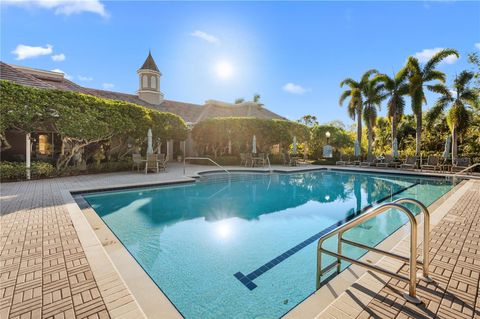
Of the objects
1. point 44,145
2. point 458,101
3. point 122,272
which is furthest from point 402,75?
point 44,145

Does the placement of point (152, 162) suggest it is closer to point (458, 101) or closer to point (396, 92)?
point (396, 92)

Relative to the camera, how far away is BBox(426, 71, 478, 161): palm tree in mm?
15742

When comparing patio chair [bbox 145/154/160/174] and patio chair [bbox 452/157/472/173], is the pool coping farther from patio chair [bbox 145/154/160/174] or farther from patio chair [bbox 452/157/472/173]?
patio chair [bbox 452/157/472/173]

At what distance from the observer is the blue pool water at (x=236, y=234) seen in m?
3.19

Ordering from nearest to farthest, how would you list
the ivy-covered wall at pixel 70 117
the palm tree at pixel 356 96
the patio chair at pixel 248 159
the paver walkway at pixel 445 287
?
1. the paver walkway at pixel 445 287
2. the ivy-covered wall at pixel 70 117
3. the patio chair at pixel 248 159
4. the palm tree at pixel 356 96

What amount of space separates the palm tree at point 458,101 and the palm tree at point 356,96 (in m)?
5.42

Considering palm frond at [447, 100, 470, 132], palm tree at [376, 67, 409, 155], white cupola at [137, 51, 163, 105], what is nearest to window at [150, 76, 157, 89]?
white cupola at [137, 51, 163, 105]

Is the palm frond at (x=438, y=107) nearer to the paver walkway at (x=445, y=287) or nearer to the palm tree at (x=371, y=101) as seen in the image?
the palm tree at (x=371, y=101)

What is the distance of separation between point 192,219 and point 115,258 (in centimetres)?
307

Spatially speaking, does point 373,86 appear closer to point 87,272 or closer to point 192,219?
point 192,219

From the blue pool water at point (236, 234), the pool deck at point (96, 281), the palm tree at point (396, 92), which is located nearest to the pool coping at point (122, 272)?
the pool deck at point (96, 281)

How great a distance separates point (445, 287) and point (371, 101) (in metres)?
20.4

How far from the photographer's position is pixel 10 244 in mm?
3783

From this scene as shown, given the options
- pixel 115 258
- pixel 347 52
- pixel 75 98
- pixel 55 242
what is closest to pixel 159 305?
pixel 115 258
